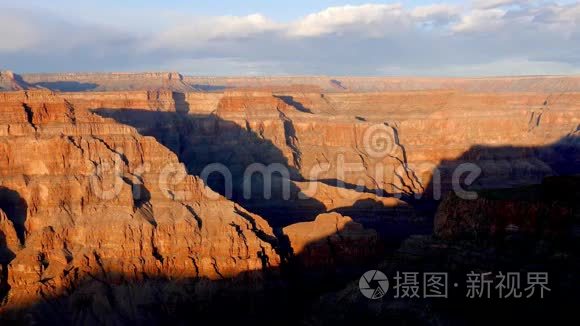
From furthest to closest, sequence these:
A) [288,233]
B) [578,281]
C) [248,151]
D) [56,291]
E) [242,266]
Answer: [248,151]
[288,233]
[242,266]
[56,291]
[578,281]

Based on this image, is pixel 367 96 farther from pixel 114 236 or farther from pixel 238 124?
pixel 114 236

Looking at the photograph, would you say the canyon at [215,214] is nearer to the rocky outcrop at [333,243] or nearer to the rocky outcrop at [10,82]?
the rocky outcrop at [333,243]

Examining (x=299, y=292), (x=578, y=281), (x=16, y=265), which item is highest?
(x=578, y=281)

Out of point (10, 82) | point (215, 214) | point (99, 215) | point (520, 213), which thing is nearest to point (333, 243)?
point (215, 214)

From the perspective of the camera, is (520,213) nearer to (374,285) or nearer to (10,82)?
(374,285)

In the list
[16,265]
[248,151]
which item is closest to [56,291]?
[16,265]

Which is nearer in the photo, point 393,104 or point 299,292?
point 299,292

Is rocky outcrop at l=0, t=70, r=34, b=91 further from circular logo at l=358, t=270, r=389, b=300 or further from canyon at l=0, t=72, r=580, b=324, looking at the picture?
circular logo at l=358, t=270, r=389, b=300
